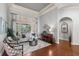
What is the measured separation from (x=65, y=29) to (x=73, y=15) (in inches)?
11.5

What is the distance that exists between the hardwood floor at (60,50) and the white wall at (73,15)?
0.12m

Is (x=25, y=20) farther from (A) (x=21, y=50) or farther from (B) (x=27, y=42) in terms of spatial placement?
(A) (x=21, y=50)

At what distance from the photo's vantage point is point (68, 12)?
6.54 ft

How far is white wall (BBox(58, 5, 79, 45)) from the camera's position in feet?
6.43

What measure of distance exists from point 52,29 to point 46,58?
1.82ft

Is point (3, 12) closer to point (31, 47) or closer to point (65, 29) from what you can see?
point (31, 47)

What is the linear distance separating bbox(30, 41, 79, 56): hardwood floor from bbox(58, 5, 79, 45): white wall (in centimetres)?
12

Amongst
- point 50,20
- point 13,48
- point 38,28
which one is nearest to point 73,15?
point 50,20

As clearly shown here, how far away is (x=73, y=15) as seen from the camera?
1.98 meters

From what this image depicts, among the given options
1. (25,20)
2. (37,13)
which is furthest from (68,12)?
(25,20)

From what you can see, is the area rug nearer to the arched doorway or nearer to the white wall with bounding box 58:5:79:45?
the arched doorway

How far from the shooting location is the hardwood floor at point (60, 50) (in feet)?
6.60

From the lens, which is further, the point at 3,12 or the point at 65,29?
the point at 65,29

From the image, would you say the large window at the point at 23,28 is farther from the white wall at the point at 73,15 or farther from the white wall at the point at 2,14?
the white wall at the point at 73,15
